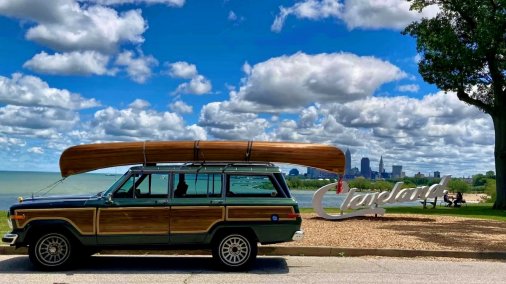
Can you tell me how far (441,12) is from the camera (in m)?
31.2

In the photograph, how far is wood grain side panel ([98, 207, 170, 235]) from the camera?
962 centimetres

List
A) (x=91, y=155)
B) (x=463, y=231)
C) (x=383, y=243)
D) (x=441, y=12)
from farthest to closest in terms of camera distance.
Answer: (x=441, y=12), (x=463, y=231), (x=383, y=243), (x=91, y=155)

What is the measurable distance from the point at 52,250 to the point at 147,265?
1682mm

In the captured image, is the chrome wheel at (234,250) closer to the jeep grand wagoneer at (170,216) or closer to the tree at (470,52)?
the jeep grand wagoneer at (170,216)

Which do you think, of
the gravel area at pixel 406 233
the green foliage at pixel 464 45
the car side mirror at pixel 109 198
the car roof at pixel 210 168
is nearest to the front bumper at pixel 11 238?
the car side mirror at pixel 109 198

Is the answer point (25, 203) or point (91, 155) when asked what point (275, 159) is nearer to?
point (91, 155)

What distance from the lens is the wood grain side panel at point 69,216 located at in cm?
958

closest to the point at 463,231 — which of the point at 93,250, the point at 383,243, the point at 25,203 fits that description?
the point at 383,243

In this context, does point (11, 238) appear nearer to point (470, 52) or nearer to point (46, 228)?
point (46, 228)

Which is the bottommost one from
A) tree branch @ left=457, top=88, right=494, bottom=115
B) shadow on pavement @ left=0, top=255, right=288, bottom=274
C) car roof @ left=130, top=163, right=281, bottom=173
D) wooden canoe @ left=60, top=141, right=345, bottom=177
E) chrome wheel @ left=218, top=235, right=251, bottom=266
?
shadow on pavement @ left=0, top=255, right=288, bottom=274

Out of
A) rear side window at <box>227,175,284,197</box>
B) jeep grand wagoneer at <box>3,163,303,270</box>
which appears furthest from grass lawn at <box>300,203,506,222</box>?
jeep grand wagoneer at <box>3,163,303,270</box>

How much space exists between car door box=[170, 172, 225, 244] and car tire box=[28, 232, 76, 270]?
176 centimetres

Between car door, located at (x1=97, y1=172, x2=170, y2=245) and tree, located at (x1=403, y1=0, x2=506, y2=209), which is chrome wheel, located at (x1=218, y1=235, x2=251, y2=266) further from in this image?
tree, located at (x1=403, y1=0, x2=506, y2=209)

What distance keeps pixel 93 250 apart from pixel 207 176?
239cm
